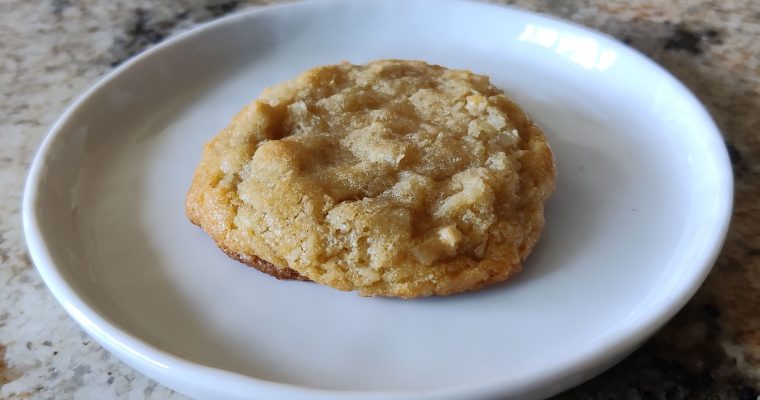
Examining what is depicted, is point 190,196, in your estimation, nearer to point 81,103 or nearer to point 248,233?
point 248,233

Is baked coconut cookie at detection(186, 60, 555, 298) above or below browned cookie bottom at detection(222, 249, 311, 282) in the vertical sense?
above

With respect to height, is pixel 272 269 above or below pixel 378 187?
below

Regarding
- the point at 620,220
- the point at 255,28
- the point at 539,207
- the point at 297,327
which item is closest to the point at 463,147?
the point at 539,207

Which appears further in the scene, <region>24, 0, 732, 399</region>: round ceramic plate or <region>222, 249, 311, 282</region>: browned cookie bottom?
<region>222, 249, 311, 282</region>: browned cookie bottom

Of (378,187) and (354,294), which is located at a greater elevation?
(378,187)
